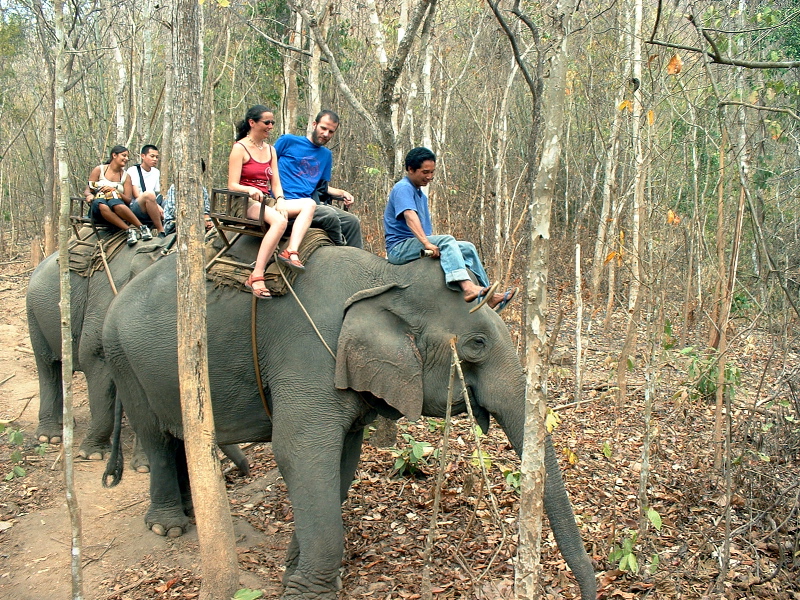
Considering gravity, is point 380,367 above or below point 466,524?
above

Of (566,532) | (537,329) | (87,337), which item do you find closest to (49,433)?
(87,337)

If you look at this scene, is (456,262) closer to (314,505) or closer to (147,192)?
(314,505)

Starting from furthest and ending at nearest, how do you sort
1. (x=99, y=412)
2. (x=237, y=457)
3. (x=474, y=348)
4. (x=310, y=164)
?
(x=99, y=412)
(x=237, y=457)
(x=310, y=164)
(x=474, y=348)

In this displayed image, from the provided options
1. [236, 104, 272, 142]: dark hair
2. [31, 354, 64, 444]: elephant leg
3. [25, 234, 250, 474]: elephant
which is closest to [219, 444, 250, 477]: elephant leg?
[25, 234, 250, 474]: elephant

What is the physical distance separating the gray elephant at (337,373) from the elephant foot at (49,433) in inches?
123

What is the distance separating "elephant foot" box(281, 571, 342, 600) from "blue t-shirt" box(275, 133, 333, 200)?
2919 mm

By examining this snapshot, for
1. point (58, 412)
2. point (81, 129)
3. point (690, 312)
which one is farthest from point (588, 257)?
point (81, 129)

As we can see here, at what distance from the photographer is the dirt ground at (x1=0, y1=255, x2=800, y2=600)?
470 centimetres

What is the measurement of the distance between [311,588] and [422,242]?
7.47 feet

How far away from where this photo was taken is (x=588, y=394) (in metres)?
8.50

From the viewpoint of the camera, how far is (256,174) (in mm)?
5387

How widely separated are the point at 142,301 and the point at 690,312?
8.72 meters

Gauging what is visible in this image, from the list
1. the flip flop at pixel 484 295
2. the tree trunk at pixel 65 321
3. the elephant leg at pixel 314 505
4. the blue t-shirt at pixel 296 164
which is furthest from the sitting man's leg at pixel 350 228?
the tree trunk at pixel 65 321

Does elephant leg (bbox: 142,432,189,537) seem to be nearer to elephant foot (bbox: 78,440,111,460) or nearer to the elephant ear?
elephant foot (bbox: 78,440,111,460)
